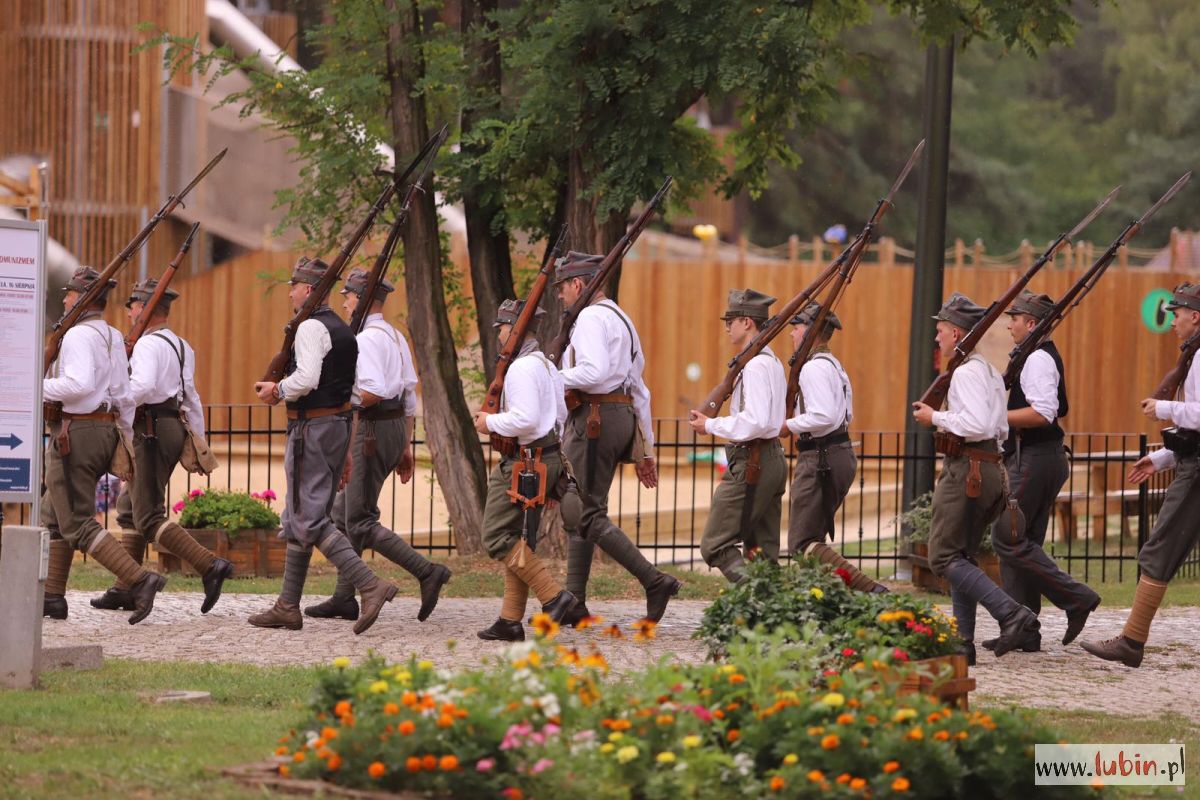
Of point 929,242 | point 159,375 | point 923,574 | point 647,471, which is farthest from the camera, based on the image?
point 929,242

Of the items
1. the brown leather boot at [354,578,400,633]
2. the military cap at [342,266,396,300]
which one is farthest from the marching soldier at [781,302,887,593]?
the military cap at [342,266,396,300]

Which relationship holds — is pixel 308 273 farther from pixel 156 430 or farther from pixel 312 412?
pixel 156 430

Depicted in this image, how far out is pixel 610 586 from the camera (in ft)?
41.3

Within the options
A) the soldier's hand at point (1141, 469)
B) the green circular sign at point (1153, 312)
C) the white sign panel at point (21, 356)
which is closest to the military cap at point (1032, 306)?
the soldier's hand at point (1141, 469)

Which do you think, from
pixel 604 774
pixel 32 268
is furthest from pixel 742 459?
pixel 604 774

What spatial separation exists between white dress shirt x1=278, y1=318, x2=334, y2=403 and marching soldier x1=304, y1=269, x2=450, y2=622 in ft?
2.36

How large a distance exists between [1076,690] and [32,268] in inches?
209

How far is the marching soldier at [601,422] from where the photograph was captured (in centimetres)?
1009

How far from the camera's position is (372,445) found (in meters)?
10.7

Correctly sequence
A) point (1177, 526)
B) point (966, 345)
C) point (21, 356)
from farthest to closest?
point (1177, 526) → point (966, 345) → point (21, 356)

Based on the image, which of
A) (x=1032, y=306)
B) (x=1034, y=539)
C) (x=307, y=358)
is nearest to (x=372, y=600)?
(x=307, y=358)

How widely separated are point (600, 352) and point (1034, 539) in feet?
8.96

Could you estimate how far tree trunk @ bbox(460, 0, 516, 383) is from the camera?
1327cm

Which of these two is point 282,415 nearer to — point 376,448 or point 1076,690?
point 376,448
